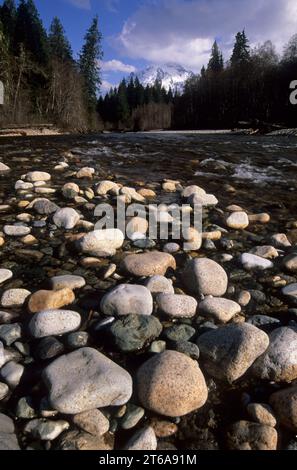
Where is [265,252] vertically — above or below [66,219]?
below

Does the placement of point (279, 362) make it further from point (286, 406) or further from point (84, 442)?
point (84, 442)

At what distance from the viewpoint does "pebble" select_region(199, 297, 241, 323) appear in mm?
1794

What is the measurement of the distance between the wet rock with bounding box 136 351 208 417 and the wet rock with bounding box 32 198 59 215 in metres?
2.21

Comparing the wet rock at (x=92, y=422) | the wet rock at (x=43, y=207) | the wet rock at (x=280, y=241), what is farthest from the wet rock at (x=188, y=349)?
the wet rock at (x=43, y=207)

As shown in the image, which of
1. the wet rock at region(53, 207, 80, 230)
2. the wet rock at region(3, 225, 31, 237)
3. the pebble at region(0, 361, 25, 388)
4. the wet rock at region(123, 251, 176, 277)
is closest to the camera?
the pebble at region(0, 361, 25, 388)

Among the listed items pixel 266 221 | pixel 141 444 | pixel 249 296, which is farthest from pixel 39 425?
pixel 266 221

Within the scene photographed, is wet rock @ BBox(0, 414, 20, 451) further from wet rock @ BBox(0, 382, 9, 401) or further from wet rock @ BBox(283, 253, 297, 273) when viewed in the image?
wet rock @ BBox(283, 253, 297, 273)

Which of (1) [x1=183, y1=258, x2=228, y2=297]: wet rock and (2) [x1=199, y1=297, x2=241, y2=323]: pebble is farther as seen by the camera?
(1) [x1=183, y1=258, x2=228, y2=297]: wet rock

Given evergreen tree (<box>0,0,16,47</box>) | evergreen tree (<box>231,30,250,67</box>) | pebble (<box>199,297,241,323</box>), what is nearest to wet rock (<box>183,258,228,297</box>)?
pebble (<box>199,297,241,323</box>)

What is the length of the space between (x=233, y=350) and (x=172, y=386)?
0.34 meters

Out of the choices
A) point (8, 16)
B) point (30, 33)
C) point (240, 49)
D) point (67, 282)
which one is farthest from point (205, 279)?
point (240, 49)

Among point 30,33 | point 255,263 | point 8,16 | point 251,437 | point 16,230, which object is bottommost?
point 251,437

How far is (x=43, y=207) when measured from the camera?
3.25m

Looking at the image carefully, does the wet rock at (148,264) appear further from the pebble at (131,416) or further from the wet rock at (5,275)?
the pebble at (131,416)
